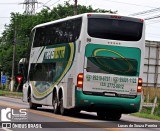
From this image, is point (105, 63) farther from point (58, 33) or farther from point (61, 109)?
point (58, 33)

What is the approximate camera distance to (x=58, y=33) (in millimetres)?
25281

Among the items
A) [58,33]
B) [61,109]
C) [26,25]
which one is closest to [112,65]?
[61,109]

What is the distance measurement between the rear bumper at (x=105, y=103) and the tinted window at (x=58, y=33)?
2.54 m

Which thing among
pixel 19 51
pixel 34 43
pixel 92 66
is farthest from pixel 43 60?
pixel 19 51

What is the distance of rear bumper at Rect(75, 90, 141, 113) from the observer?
2184 cm

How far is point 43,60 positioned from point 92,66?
5.66 meters

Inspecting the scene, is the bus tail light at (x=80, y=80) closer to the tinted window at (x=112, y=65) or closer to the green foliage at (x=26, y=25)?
the tinted window at (x=112, y=65)

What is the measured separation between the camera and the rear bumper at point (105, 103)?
21.8 meters

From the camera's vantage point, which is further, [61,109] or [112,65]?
[61,109]

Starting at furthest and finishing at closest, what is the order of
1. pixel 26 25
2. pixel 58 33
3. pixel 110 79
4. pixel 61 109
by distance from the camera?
pixel 26 25, pixel 58 33, pixel 61 109, pixel 110 79

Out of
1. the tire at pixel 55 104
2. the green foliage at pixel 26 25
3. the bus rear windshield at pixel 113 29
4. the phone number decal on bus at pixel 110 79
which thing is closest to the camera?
the phone number decal on bus at pixel 110 79

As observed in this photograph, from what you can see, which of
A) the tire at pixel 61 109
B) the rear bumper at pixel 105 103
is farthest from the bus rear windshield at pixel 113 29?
the tire at pixel 61 109

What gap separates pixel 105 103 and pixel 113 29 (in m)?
2.94

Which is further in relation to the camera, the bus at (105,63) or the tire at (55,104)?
the tire at (55,104)
